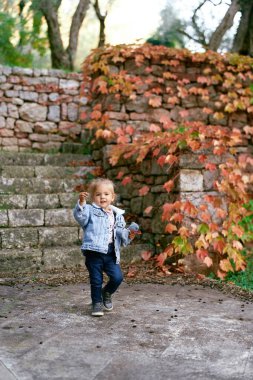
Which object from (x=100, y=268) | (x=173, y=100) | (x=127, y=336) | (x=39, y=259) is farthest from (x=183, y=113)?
(x=127, y=336)

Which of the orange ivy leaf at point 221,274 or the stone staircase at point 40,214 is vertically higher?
the stone staircase at point 40,214

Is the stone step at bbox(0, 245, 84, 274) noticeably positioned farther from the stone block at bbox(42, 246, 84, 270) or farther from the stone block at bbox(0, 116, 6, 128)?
the stone block at bbox(0, 116, 6, 128)

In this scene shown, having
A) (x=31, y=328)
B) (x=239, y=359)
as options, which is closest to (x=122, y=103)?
(x=31, y=328)

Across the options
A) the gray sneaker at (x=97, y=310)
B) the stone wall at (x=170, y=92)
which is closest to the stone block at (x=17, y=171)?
the stone wall at (x=170, y=92)

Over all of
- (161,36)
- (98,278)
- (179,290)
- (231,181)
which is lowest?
(179,290)

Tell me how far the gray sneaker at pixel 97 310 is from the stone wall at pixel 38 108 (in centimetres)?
522

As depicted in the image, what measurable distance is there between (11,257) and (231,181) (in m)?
2.43

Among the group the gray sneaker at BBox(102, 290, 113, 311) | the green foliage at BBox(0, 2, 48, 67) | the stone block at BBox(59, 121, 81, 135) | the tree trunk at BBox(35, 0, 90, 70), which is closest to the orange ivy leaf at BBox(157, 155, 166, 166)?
the gray sneaker at BBox(102, 290, 113, 311)

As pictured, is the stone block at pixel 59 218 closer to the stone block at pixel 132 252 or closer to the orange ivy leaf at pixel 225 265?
the stone block at pixel 132 252

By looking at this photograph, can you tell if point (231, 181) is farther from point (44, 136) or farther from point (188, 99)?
point (44, 136)

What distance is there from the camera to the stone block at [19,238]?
16.8 feet

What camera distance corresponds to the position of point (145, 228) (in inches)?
224

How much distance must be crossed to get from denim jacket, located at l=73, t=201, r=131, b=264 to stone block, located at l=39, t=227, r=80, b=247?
1.71m

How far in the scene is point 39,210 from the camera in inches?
219
